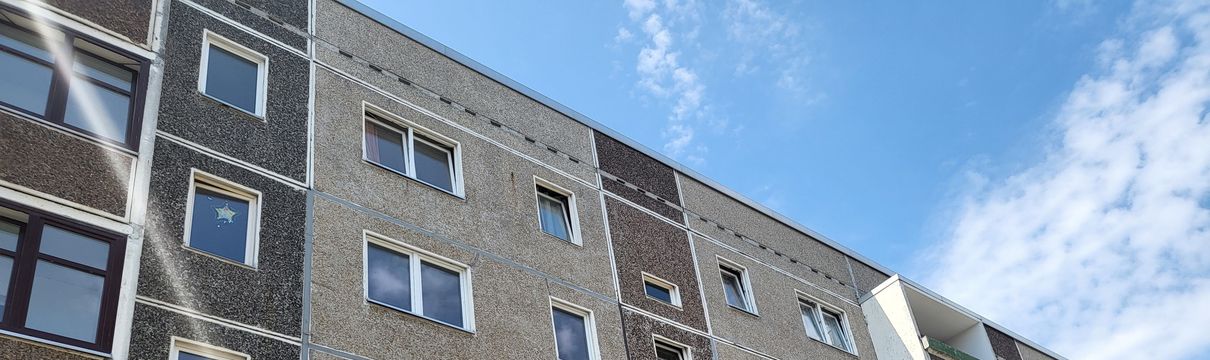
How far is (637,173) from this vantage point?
23078 millimetres

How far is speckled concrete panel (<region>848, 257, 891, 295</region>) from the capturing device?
26.9 m

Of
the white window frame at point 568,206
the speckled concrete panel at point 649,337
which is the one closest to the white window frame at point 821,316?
the speckled concrete panel at point 649,337

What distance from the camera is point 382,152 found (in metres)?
18.2

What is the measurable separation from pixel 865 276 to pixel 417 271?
1377 centimetres

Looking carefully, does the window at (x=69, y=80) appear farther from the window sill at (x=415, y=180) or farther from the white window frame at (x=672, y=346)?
the white window frame at (x=672, y=346)

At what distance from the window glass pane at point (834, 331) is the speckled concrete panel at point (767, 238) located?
0.76 m

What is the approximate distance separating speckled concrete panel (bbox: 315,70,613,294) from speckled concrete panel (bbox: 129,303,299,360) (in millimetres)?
3045

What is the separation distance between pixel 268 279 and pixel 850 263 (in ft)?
52.8

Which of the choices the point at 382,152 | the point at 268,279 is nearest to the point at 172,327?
the point at 268,279

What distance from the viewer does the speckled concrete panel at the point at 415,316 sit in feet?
49.5

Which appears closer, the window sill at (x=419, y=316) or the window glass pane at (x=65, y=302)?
the window glass pane at (x=65, y=302)

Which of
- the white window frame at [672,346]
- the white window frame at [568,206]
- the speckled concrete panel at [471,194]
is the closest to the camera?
the speckled concrete panel at [471,194]

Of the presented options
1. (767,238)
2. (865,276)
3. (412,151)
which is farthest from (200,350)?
(865,276)

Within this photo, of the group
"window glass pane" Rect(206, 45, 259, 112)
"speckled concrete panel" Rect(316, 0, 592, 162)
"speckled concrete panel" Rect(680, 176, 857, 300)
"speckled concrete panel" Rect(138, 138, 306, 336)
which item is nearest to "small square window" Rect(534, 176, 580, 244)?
"speckled concrete panel" Rect(316, 0, 592, 162)
